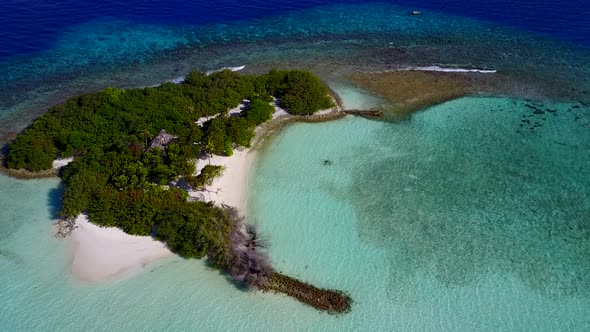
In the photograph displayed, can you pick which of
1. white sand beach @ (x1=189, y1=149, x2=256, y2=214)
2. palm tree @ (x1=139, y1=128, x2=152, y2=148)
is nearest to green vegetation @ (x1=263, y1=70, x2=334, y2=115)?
white sand beach @ (x1=189, y1=149, x2=256, y2=214)

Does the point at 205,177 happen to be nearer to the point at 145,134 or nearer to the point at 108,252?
the point at 108,252

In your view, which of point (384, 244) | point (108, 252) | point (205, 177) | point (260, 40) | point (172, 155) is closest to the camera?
point (108, 252)

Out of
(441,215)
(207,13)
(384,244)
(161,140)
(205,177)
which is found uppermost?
(207,13)

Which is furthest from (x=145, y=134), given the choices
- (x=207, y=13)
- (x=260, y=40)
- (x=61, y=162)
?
(x=207, y=13)

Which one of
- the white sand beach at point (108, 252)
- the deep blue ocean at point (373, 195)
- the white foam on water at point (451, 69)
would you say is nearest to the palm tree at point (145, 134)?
the deep blue ocean at point (373, 195)

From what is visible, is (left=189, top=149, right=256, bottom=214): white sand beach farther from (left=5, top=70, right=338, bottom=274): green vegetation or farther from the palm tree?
the palm tree

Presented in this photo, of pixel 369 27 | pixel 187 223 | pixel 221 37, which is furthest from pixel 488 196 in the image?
pixel 221 37

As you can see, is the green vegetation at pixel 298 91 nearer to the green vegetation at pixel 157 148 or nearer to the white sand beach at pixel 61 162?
the green vegetation at pixel 157 148
